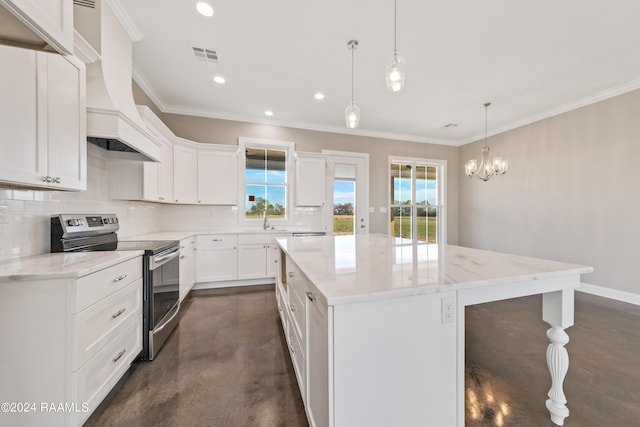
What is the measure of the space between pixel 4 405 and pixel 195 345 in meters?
1.15

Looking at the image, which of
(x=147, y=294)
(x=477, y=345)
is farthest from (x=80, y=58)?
(x=477, y=345)

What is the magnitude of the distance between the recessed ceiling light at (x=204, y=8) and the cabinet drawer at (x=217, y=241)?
2715 mm

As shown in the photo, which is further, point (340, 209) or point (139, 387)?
point (340, 209)

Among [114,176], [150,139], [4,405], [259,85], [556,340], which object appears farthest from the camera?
[259,85]

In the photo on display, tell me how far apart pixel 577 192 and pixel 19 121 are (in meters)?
6.19

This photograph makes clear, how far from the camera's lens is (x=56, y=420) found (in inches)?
48.3

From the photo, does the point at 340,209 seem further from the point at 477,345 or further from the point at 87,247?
the point at 87,247

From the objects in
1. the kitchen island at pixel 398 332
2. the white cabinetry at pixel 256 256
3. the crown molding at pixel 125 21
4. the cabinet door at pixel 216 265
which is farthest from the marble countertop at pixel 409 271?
the crown molding at pixel 125 21

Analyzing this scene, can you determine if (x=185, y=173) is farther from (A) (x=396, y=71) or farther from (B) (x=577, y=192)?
(B) (x=577, y=192)

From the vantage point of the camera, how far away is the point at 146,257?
76.7 inches

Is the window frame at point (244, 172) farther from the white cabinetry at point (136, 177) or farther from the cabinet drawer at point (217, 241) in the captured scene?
the white cabinetry at point (136, 177)

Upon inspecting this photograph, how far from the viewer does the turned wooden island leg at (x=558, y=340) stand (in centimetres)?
129

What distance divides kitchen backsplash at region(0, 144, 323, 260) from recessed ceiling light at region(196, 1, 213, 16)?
1.59 m

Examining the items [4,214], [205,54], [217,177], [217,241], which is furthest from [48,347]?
[217,177]
